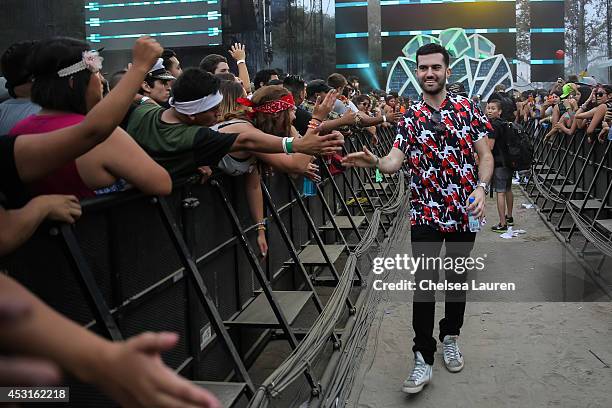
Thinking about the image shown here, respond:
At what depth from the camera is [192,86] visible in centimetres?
396

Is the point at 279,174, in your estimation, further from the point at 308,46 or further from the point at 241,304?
the point at 308,46

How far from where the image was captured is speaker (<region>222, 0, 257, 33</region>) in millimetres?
19781

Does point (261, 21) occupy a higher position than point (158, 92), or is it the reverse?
point (261, 21)

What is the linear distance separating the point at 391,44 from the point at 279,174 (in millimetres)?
28412

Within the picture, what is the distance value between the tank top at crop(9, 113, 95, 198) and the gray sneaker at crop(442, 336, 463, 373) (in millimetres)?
2958

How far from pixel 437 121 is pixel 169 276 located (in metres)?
2.03

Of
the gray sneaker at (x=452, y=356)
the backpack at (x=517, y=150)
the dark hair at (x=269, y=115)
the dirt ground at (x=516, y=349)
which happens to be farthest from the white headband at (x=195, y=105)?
the backpack at (x=517, y=150)

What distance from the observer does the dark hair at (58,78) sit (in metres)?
2.97

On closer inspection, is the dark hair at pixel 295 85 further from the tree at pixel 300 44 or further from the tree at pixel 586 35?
the tree at pixel 586 35

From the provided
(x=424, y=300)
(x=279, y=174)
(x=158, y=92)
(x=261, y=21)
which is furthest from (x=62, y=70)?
(x=261, y=21)

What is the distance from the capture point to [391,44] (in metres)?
33.7

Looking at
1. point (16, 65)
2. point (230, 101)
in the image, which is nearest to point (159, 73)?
point (230, 101)

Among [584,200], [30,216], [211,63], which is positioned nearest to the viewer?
[30,216]

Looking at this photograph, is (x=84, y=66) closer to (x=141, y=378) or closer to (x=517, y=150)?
(x=141, y=378)
